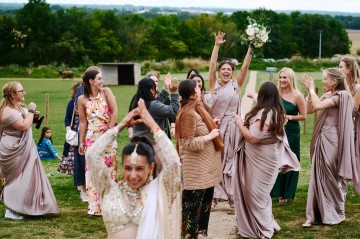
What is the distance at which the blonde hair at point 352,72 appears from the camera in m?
9.13

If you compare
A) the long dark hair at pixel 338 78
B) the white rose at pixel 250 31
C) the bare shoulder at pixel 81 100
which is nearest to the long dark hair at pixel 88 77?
the bare shoulder at pixel 81 100

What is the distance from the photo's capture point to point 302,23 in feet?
387

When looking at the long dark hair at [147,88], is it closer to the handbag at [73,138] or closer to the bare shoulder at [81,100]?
the bare shoulder at [81,100]

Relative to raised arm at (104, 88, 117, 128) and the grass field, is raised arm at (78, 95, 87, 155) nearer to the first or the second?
raised arm at (104, 88, 117, 128)

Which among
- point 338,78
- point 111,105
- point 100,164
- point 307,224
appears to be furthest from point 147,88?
point 100,164

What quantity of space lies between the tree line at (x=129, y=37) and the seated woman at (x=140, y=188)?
76494 mm

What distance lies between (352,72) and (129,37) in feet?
314

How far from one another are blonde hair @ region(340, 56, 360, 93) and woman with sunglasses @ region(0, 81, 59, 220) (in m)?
4.30

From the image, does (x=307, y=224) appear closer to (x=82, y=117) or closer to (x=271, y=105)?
(x=271, y=105)

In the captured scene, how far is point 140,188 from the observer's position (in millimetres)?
4520

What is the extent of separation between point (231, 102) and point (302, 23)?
366 ft

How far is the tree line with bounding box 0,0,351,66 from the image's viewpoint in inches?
3541

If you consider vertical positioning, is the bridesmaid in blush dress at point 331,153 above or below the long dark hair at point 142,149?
below

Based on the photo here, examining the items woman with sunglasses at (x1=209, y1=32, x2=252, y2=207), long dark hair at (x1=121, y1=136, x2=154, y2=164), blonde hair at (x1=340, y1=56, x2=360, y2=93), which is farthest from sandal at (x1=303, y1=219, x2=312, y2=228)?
long dark hair at (x1=121, y1=136, x2=154, y2=164)
